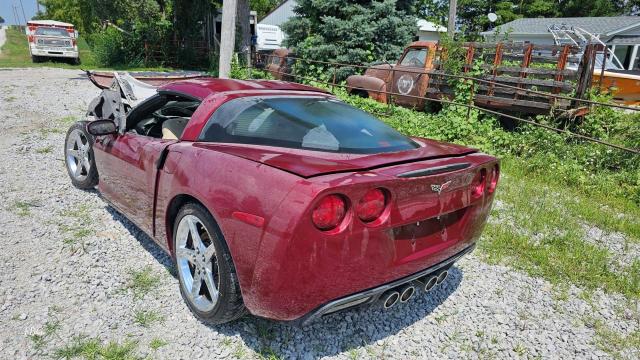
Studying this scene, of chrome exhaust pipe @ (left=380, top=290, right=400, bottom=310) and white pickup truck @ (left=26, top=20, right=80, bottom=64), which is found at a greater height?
white pickup truck @ (left=26, top=20, right=80, bottom=64)

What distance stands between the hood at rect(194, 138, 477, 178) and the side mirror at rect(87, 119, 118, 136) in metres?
1.28

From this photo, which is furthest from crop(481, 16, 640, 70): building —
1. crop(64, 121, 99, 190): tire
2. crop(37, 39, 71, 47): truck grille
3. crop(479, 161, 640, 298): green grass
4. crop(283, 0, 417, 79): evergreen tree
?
crop(64, 121, 99, 190): tire

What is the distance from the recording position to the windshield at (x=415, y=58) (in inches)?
398

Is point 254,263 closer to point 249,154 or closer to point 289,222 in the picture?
point 289,222

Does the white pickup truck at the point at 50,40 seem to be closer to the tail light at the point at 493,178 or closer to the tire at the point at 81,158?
the tire at the point at 81,158

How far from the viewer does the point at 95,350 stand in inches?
94.3

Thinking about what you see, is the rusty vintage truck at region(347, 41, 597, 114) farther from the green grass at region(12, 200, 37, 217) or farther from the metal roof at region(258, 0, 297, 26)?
the metal roof at region(258, 0, 297, 26)

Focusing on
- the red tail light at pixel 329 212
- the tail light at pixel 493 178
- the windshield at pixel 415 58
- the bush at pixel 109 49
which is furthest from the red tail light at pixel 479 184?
the bush at pixel 109 49

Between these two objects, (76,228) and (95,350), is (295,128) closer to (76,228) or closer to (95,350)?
(95,350)

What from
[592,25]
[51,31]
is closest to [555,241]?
[51,31]

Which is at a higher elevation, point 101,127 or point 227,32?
point 227,32

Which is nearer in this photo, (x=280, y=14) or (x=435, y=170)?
(x=435, y=170)

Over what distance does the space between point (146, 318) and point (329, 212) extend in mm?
1516

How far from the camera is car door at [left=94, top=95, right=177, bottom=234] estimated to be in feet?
9.78
